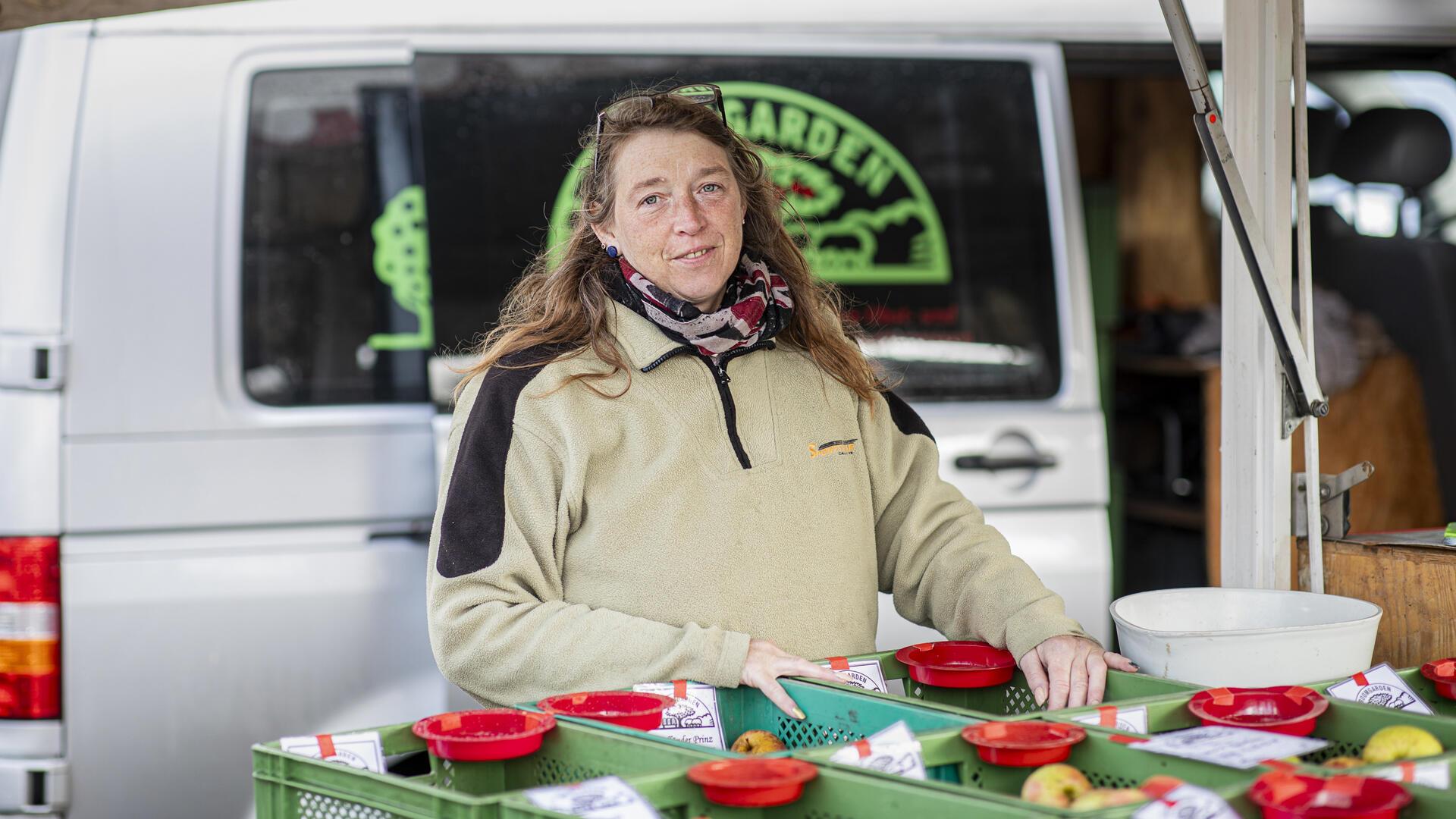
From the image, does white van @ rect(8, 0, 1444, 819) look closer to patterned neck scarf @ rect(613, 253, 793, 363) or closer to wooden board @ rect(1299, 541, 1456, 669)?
patterned neck scarf @ rect(613, 253, 793, 363)

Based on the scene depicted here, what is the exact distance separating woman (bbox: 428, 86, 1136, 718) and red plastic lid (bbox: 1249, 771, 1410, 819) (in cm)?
65

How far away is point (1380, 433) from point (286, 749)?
430 centimetres

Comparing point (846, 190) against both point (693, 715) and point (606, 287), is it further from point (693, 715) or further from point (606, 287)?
point (693, 715)

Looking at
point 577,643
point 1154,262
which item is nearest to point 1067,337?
point 577,643

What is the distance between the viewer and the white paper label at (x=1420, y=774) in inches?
51.8

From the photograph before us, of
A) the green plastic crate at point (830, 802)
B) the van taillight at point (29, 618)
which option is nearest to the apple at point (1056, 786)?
the green plastic crate at point (830, 802)

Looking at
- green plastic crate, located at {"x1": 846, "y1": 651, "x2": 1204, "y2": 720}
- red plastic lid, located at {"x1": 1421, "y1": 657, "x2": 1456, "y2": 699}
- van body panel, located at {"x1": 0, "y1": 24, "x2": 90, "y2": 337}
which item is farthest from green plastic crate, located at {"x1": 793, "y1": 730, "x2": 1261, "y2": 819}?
van body panel, located at {"x1": 0, "y1": 24, "x2": 90, "y2": 337}

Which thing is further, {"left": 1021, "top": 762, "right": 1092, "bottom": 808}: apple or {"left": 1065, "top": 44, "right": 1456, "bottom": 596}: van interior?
{"left": 1065, "top": 44, "right": 1456, "bottom": 596}: van interior

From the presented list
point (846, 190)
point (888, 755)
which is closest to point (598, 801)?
point (888, 755)

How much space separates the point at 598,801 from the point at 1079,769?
50 cm

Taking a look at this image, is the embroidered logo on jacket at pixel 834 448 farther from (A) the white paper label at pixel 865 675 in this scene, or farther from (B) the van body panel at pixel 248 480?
(B) the van body panel at pixel 248 480

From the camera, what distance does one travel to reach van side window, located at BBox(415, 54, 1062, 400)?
3031mm

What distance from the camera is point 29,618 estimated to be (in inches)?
111

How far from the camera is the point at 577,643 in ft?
6.55
